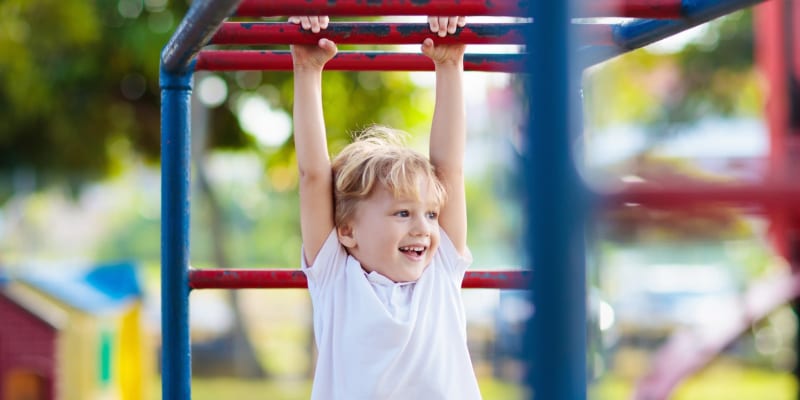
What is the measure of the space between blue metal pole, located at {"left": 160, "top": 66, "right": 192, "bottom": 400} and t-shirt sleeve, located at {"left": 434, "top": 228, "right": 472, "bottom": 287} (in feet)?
1.16

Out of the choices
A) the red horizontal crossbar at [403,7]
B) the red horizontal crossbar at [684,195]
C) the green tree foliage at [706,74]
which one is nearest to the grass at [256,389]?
the green tree foliage at [706,74]

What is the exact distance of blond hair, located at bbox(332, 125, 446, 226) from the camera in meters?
1.32

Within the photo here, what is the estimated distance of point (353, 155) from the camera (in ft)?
4.55

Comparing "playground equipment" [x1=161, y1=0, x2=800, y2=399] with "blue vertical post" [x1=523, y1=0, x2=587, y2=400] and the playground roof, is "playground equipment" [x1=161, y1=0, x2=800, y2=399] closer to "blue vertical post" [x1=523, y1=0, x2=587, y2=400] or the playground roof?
"blue vertical post" [x1=523, y1=0, x2=587, y2=400]

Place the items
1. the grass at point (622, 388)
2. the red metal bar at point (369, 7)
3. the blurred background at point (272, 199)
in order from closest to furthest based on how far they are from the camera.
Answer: the red metal bar at point (369, 7), the blurred background at point (272, 199), the grass at point (622, 388)

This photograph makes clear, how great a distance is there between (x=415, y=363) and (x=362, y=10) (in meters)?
0.45

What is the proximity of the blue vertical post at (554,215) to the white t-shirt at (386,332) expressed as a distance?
0.64 meters

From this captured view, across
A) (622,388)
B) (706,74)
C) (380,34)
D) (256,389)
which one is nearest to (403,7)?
(380,34)

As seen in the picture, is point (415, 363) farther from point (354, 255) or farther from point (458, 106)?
point (458, 106)

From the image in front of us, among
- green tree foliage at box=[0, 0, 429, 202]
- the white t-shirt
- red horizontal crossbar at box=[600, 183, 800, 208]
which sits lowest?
→ the white t-shirt

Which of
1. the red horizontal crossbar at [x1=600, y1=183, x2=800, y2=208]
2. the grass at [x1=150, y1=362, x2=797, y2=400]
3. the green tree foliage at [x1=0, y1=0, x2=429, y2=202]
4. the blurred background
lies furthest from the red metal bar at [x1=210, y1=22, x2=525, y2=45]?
the grass at [x1=150, y1=362, x2=797, y2=400]

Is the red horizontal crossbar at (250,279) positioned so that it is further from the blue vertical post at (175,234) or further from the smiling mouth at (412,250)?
the smiling mouth at (412,250)

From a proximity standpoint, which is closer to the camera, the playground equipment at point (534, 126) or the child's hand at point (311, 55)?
the playground equipment at point (534, 126)

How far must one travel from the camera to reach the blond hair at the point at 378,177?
1.32 m
